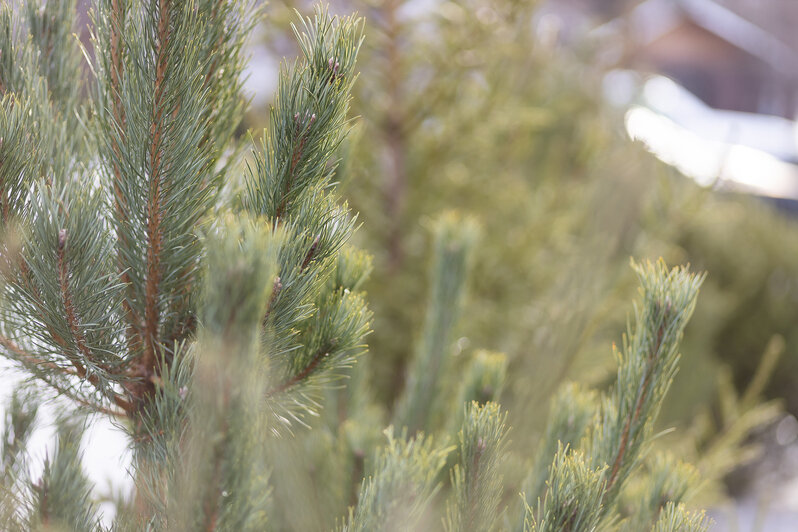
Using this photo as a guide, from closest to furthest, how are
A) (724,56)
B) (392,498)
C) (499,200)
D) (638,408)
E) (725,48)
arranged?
(392,498) < (638,408) < (499,200) < (725,48) < (724,56)

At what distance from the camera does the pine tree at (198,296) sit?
680 millimetres

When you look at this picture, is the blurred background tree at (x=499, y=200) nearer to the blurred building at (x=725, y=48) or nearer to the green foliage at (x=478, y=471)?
the green foliage at (x=478, y=471)

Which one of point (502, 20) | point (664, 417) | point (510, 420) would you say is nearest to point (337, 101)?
point (510, 420)

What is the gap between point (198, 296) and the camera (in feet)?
2.67

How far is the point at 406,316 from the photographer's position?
2223 mm

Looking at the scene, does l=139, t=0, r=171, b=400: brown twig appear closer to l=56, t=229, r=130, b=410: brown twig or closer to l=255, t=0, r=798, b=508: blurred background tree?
l=56, t=229, r=130, b=410: brown twig

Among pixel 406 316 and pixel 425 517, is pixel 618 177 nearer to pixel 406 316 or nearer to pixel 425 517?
pixel 406 316

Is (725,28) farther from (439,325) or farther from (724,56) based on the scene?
(439,325)

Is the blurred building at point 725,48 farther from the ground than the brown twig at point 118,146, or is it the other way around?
the blurred building at point 725,48

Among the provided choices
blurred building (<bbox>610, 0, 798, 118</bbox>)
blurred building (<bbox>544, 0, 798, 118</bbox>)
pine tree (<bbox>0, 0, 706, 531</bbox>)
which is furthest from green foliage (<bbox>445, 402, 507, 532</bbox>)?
blurred building (<bbox>610, 0, 798, 118</bbox>)

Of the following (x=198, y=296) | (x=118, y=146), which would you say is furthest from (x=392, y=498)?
(x=118, y=146)

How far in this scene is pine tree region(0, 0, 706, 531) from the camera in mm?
680

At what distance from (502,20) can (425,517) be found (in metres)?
1.43

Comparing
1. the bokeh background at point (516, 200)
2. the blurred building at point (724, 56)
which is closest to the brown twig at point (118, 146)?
the bokeh background at point (516, 200)
